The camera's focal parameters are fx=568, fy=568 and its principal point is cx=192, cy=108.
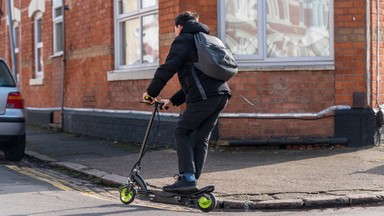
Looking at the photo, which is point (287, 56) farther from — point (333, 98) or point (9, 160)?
point (9, 160)

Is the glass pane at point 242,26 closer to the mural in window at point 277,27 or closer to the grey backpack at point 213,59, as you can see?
the mural in window at point 277,27

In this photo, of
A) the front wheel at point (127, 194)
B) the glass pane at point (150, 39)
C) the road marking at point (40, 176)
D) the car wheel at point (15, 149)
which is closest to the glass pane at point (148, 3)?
the glass pane at point (150, 39)

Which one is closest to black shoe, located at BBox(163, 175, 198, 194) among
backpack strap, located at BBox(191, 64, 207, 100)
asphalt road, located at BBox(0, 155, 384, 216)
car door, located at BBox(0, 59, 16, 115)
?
asphalt road, located at BBox(0, 155, 384, 216)

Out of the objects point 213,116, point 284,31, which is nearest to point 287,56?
point 284,31

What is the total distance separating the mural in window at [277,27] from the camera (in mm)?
10062

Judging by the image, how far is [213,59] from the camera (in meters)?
5.67

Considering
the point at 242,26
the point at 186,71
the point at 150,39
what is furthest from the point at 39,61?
the point at 186,71

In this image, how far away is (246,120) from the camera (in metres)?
9.95

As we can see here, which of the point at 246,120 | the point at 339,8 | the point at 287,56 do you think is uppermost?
the point at 339,8

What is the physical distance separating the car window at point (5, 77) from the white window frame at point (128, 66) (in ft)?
8.51

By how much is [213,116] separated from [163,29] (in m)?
4.92

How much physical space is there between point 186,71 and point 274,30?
4.67m

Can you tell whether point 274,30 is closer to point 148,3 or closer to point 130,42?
point 148,3

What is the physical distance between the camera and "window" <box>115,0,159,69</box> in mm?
11250
